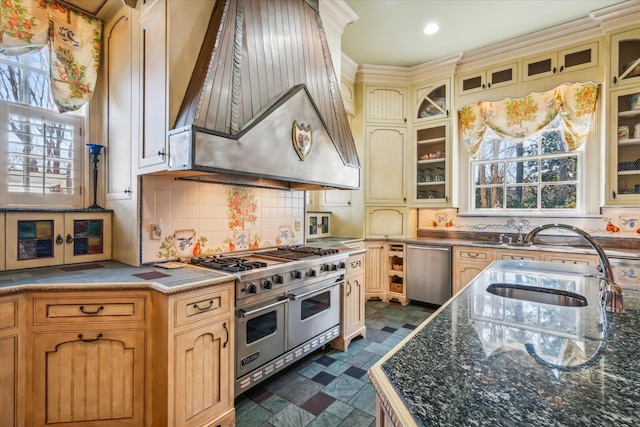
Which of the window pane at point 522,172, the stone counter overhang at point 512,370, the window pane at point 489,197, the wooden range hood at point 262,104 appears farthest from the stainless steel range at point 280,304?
the window pane at point 522,172

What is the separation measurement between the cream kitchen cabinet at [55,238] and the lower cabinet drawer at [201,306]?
3.37 feet

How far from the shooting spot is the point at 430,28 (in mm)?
3098

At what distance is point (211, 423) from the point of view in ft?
5.24

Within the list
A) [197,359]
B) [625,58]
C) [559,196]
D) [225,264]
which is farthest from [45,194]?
[625,58]

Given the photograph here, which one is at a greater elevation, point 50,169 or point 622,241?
point 50,169

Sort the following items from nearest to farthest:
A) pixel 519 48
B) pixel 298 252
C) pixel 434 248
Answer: pixel 298 252 < pixel 519 48 < pixel 434 248

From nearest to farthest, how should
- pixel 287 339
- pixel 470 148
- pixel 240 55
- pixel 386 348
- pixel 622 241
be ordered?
pixel 240 55, pixel 287 339, pixel 386 348, pixel 622 241, pixel 470 148

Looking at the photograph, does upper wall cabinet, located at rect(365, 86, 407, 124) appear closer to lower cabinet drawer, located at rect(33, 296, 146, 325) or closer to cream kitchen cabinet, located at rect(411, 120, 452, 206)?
cream kitchen cabinet, located at rect(411, 120, 452, 206)

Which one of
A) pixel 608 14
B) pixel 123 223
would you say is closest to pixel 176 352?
pixel 123 223

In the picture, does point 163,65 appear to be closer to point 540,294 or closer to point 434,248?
point 540,294

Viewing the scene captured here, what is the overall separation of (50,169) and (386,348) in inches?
112

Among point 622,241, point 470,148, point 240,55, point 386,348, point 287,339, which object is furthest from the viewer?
point 470,148

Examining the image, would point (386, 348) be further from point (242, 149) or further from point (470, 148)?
point (470, 148)

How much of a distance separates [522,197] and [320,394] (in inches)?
126
